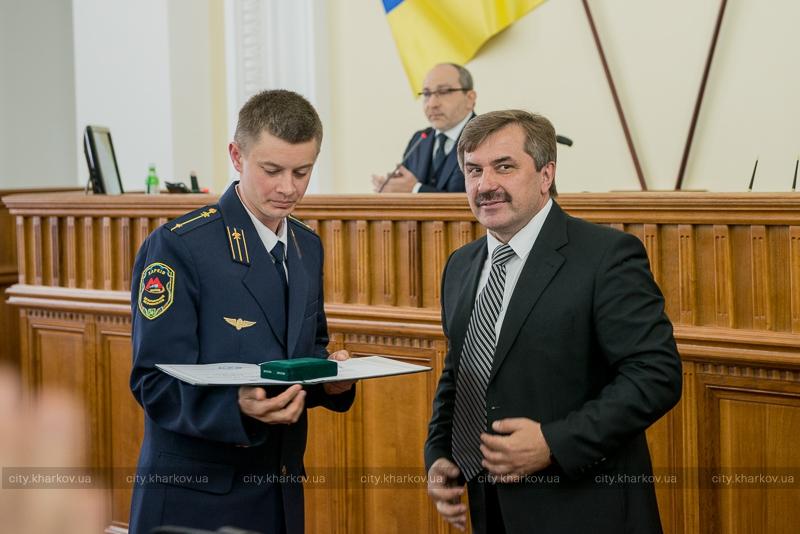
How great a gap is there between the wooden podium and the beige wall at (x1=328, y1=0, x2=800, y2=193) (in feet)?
8.07

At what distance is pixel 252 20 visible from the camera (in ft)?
22.0

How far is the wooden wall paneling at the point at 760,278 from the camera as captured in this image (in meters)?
2.89

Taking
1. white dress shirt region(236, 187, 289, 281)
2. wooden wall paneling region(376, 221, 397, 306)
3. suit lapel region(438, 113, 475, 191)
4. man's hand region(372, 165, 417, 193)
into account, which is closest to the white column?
man's hand region(372, 165, 417, 193)

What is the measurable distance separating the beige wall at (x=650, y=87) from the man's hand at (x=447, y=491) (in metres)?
3.57

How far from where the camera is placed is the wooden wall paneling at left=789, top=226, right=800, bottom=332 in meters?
2.84

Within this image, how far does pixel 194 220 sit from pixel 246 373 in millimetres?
386

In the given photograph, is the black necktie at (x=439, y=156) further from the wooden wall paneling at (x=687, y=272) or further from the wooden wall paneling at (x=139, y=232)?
the wooden wall paneling at (x=687, y=272)

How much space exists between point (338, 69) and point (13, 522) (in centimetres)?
477

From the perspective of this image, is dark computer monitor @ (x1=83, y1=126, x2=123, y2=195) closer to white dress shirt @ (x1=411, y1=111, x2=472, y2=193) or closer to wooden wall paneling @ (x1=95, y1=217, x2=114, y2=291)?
wooden wall paneling @ (x1=95, y1=217, x2=114, y2=291)

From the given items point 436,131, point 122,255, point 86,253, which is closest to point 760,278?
point 436,131

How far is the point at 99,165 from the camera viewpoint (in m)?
4.73

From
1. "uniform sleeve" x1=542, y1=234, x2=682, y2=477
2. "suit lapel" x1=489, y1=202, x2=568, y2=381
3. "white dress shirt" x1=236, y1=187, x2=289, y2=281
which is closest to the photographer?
"uniform sleeve" x1=542, y1=234, x2=682, y2=477

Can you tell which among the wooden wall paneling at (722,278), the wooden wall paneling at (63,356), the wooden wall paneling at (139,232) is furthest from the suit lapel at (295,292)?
the wooden wall paneling at (63,356)

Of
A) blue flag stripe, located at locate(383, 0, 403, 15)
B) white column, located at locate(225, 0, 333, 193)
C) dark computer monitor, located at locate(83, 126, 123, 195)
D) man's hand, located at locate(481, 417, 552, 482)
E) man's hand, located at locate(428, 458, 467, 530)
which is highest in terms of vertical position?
blue flag stripe, located at locate(383, 0, 403, 15)
